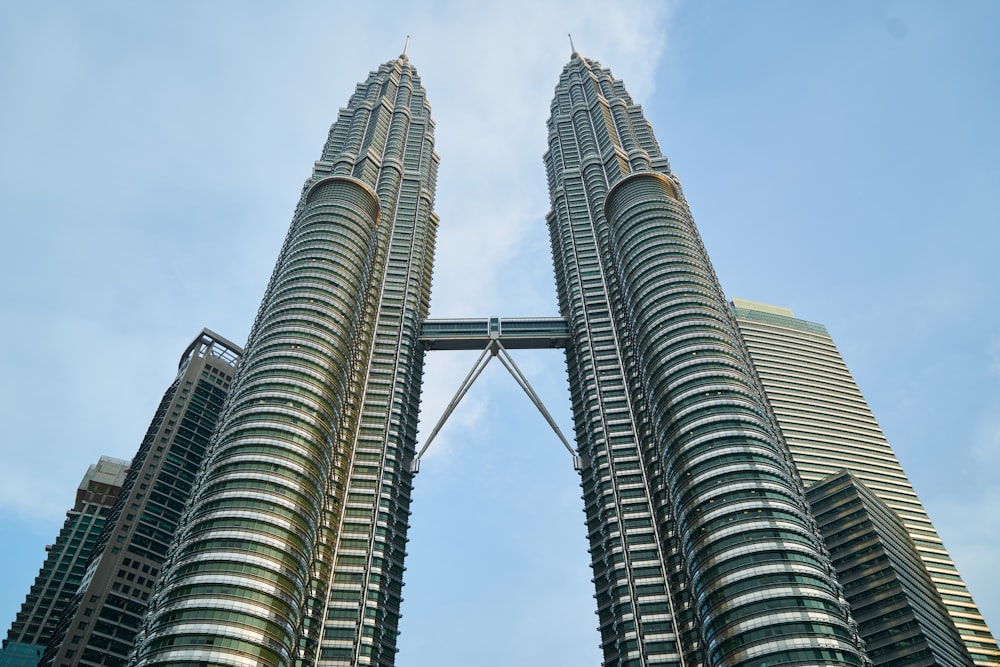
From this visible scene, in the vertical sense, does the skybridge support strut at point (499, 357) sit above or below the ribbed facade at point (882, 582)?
above

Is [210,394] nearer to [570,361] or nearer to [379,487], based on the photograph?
[379,487]

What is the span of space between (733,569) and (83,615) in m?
112

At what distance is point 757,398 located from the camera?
12012 cm

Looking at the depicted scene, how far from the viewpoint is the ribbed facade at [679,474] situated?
9300cm

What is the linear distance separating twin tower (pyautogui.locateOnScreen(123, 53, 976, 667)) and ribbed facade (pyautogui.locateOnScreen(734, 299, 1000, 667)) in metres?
50.3

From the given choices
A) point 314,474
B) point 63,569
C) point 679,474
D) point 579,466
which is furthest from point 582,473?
point 63,569

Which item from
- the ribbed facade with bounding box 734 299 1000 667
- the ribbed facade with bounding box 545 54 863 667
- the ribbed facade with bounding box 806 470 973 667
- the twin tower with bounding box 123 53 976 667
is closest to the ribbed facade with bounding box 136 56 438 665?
the twin tower with bounding box 123 53 976 667

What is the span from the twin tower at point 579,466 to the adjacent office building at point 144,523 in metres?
38.4

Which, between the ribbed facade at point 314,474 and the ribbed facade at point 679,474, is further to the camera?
the ribbed facade at point 314,474

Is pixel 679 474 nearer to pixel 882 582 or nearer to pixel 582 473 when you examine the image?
pixel 582 473

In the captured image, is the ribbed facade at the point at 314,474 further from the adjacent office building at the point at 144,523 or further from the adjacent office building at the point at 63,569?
the adjacent office building at the point at 63,569

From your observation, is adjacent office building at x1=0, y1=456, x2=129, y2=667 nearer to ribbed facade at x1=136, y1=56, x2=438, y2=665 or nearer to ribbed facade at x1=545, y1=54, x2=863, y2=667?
ribbed facade at x1=136, y1=56, x2=438, y2=665

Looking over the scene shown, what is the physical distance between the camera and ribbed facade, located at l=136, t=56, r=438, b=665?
93500 millimetres

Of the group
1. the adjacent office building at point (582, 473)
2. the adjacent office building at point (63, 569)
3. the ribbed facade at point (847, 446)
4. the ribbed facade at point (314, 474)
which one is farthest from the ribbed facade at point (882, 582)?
the adjacent office building at point (63, 569)
